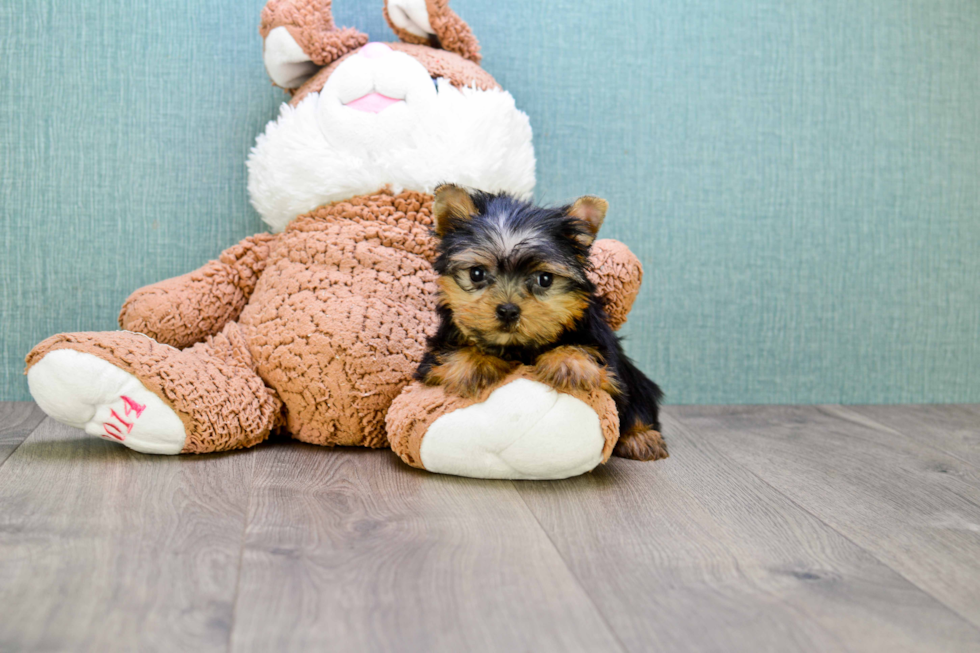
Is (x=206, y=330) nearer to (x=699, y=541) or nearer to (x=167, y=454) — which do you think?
(x=167, y=454)

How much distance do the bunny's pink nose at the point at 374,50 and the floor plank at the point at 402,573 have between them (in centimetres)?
109

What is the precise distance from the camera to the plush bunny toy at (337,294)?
1.65m

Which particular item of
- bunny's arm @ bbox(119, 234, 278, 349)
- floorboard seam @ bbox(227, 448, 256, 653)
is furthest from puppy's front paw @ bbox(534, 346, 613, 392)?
bunny's arm @ bbox(119, 234, 278, 349)

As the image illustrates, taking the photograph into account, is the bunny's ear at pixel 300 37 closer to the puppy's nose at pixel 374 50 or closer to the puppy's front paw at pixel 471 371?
the puppy's nose at pixel 374 50

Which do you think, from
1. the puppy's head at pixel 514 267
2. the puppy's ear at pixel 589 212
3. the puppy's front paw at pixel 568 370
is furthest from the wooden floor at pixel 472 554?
the puppy's ear at pixel 589 212

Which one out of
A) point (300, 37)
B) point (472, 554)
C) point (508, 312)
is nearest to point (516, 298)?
point (508, 312)

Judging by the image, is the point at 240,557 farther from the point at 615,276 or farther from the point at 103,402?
the point at 615,276

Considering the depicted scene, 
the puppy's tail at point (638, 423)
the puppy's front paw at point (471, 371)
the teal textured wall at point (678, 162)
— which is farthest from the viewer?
the teal textured wall at point (678, 162)

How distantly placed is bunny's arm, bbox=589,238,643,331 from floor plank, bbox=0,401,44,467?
1407 millimetres

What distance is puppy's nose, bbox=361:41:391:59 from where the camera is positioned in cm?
202

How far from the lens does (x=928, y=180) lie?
2611 millimetres

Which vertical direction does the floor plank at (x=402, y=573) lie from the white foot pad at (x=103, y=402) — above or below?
below

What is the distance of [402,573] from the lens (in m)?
1.17

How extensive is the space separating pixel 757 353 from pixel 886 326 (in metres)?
0.47
